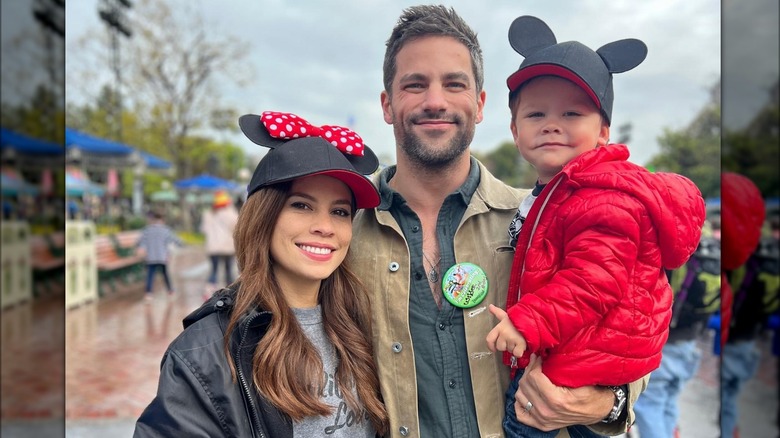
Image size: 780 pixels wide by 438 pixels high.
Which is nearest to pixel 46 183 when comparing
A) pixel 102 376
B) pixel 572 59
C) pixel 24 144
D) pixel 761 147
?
pixel 24 144

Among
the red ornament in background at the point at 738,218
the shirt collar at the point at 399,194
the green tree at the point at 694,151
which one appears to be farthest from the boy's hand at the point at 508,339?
the green tree at the point at 694,151

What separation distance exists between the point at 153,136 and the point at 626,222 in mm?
23411

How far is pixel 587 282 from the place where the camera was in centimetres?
139

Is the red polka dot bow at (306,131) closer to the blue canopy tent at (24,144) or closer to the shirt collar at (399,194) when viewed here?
the shirt collar at (399,194)

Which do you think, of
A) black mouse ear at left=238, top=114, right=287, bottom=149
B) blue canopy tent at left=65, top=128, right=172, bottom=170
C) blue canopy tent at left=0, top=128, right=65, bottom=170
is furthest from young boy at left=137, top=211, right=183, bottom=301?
black mouse ear at left=238, top=114, right=287, bottom=149

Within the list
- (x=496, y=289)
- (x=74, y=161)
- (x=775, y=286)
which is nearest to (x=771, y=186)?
(x=775, y=286)

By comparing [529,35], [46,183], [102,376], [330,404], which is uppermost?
[529,35]

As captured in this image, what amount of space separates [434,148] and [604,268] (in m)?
0.71

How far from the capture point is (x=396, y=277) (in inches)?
70.5

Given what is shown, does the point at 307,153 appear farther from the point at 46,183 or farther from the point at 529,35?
the point at 46,183

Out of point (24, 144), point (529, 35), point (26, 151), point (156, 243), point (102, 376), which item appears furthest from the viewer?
point (156, 243)

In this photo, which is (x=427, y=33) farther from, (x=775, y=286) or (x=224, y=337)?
(x=775, y=286)

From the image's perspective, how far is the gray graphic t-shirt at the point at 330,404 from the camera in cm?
153

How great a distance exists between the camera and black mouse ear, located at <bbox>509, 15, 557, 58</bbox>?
178 centimetres
